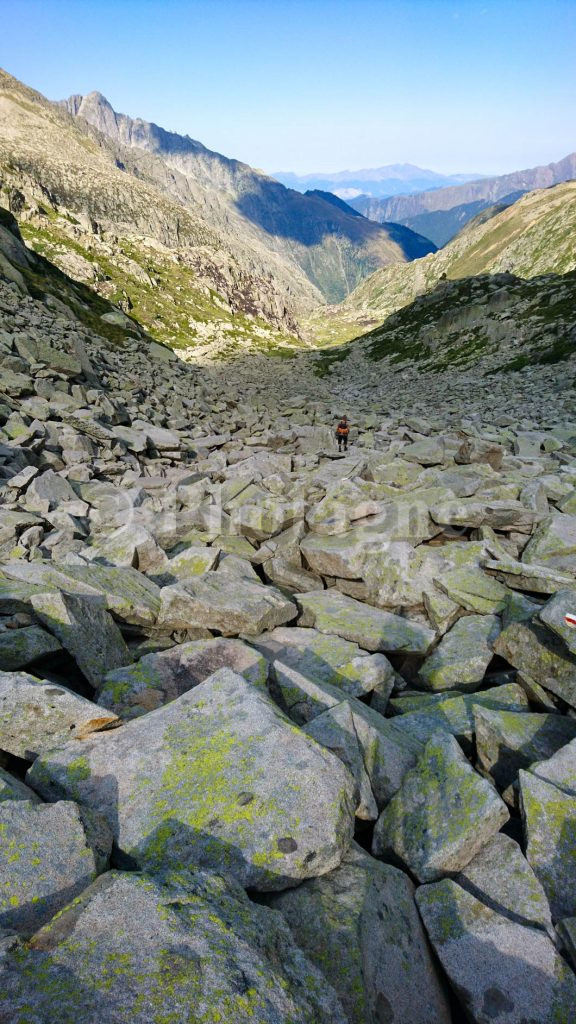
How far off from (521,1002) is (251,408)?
39413 millimetres

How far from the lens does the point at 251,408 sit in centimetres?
4069

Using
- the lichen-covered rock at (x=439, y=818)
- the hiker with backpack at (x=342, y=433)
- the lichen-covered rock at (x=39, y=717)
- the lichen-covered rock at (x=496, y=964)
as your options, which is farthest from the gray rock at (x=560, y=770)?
the hiker with backpack at (x=342, y=433)

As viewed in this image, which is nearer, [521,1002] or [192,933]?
[192,933]

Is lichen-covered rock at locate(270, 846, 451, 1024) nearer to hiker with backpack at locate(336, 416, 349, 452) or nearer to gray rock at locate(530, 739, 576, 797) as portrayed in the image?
gray rock at locate(530, 739, 576, 797)

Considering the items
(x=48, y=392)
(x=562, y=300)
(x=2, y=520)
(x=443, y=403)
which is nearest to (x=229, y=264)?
(x=562, y=300)

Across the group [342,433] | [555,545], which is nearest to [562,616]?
[555,545]

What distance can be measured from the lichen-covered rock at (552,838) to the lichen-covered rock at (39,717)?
178 inches

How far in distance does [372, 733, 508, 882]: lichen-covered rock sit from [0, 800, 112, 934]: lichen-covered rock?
2871mm

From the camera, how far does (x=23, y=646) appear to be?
6.39 m

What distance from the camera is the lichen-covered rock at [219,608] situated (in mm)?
8789

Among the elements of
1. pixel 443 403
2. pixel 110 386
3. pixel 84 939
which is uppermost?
pixel 110 386

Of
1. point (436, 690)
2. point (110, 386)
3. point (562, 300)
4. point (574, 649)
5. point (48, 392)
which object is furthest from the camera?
point (562, 300)

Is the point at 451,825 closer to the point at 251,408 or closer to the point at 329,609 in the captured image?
the point at 329,609

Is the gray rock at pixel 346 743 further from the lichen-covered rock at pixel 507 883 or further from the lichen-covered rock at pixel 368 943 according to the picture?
the lichen-covered rock at pixel 507 883
